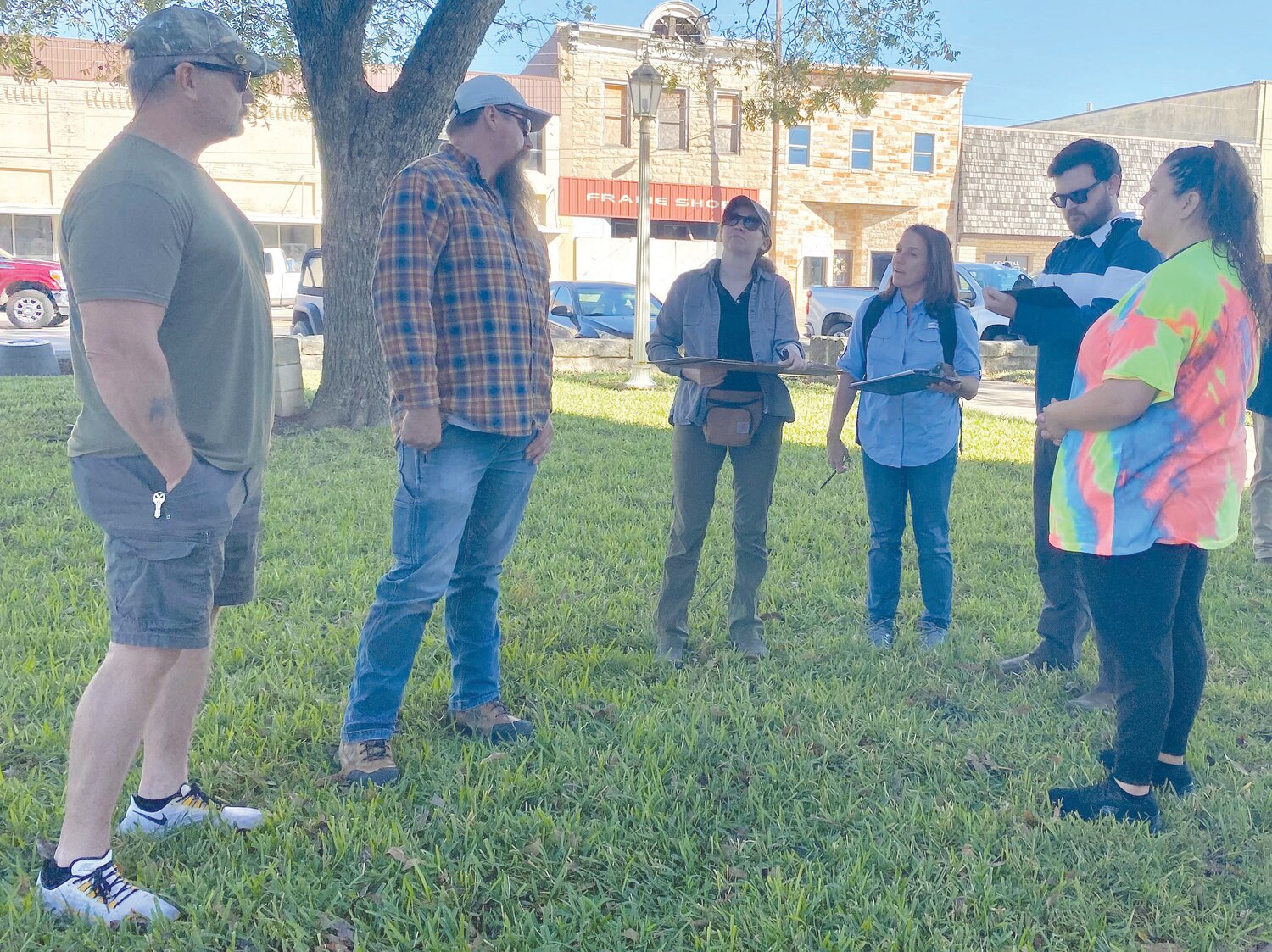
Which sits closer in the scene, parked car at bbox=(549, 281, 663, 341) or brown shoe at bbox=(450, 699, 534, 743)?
brown shoe at bbox=(450, 699, 534, 743)

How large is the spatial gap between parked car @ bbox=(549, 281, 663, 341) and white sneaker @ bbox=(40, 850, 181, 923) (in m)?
16.3

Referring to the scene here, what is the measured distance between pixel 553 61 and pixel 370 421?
26627 millimetres

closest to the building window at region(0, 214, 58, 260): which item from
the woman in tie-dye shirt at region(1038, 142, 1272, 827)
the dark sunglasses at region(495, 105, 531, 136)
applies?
the dark sunglasses at region(495, 105, 531, 136)

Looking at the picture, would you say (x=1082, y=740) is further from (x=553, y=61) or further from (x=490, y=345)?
(x=553, y=61)

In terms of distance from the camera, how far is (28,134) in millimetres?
32312

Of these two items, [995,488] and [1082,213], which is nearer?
[1082,213]

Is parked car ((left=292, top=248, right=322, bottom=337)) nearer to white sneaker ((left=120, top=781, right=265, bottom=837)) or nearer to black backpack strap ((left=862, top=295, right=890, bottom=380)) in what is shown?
black backpack strap ((left=862, top=295, right=890, bottom=380))

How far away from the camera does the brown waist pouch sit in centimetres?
447

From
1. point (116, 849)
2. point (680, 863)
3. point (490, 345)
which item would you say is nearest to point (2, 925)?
point (116, 849)

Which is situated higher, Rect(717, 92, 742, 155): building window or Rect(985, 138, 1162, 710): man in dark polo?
Rect(717, 92, 742, 155): building window

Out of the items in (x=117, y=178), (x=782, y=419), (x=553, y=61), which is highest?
(x=553, y=61)

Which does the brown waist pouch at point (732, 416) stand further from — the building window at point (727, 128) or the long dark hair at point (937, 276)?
the building window at point (727, 128)

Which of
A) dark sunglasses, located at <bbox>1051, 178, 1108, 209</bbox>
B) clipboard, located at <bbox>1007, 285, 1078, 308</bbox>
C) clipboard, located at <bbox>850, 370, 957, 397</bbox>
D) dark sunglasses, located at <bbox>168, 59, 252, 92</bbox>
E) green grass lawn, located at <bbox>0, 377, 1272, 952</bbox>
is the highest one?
dark sunglasses, located at <bbox>168, 59, 252, 92</bbox>

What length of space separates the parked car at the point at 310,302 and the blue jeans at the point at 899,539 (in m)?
15.9
